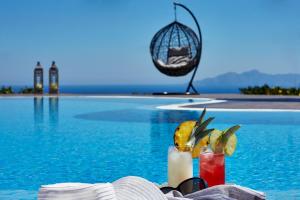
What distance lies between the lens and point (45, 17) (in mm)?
36594

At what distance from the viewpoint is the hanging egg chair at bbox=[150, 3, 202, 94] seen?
79.5 ft

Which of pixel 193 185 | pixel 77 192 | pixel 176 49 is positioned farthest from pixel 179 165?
pixel 176 49

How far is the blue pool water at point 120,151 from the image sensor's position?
6168 millimetres

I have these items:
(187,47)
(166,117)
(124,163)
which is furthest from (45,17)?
(124,163)

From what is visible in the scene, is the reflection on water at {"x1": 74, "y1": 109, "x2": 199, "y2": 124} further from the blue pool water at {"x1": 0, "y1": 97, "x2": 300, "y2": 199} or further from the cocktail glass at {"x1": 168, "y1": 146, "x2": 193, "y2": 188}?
the cocktail glass at {"x1": 168, "y1": 146, "x2": 193, "y2": 188}

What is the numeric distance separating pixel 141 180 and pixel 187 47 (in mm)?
22752

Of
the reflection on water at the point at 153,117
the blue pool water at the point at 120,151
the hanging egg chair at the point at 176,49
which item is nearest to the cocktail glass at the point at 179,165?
the blue pool water at the point at 120,151

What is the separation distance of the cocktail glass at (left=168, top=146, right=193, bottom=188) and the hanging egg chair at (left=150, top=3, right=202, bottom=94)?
863 inches

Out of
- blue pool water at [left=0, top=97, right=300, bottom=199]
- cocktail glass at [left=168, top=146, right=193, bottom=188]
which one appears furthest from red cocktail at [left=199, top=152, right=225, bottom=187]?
blue pool water at [left=0, top=97, right=300, bottom=199]

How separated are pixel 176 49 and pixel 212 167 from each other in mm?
22307

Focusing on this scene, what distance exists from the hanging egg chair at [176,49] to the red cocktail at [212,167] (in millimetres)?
21867

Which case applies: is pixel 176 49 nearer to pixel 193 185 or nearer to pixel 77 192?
pixel 193 185

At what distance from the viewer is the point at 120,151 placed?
813 cm

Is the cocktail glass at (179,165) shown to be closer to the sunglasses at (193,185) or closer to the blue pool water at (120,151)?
the sunglasses at (193,185)
